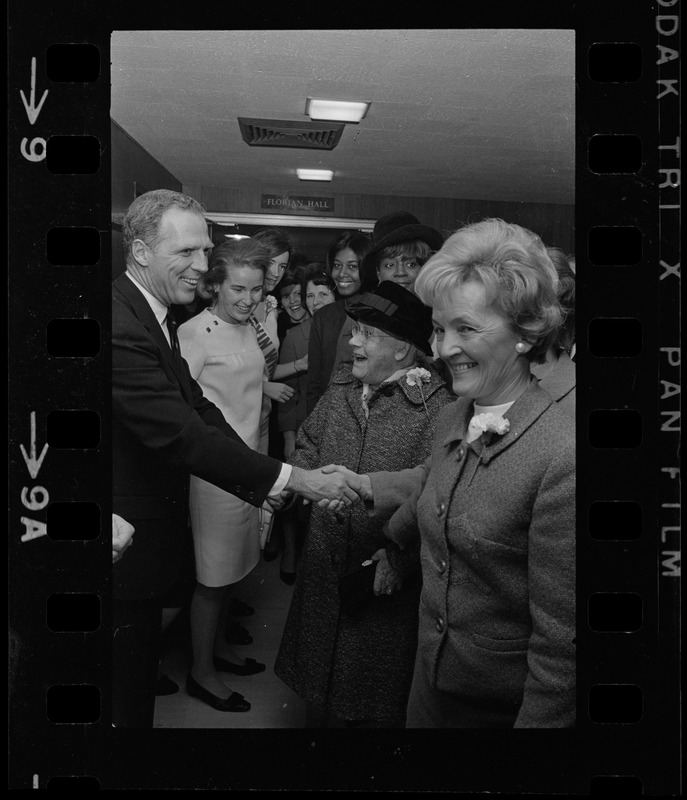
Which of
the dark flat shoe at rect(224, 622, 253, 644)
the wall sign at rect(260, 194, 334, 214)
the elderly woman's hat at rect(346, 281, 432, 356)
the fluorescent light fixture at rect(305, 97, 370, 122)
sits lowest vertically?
the dark flat shoe at rect(224, 622, 253, 644)

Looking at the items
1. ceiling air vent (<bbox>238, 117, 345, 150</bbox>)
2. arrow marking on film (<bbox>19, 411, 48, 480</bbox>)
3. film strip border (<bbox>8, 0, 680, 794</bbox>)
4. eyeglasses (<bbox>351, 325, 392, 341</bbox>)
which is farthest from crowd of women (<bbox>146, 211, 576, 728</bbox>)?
arrow marking on film (<bbox>19, 411, 48, 480</bbox>)

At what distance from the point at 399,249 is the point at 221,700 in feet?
4.30

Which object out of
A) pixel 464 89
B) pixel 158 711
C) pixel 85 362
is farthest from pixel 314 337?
pixel 158 711

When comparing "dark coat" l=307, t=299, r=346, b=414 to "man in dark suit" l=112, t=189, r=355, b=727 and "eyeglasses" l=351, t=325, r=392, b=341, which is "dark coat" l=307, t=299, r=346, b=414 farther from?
"man in dark suit" l=112, t=189, r=355, b=727

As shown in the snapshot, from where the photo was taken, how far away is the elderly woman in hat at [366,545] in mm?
2033

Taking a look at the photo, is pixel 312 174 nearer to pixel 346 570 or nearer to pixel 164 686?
pixel 346 570

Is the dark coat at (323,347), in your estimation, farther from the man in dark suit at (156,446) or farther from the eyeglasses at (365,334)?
the man in dark suit at (156,446)

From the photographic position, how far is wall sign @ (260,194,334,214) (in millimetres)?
2043

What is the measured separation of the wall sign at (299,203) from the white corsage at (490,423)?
718 mm

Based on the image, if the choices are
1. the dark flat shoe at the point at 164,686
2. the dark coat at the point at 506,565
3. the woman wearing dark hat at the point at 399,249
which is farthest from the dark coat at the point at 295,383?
the dark flat shoe at the point at 164,686

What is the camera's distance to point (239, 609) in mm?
2100

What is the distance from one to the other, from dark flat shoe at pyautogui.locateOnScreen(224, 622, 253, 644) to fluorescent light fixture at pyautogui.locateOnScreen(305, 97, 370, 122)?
140 centimetres

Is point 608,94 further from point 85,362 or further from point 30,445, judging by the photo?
point 30,445

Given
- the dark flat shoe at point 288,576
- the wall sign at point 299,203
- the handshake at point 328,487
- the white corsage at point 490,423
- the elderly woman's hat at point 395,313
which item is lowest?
the dark flat shoe at point 288,576
